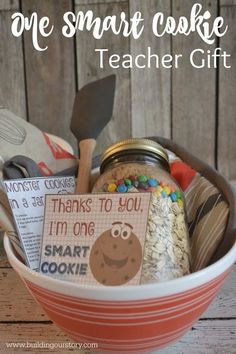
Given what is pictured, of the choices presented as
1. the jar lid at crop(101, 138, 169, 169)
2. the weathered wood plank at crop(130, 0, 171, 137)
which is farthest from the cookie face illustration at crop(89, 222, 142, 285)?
the weathered wood plank at crop(130, 0, 171, 137)

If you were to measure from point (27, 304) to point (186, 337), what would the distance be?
0.21 m

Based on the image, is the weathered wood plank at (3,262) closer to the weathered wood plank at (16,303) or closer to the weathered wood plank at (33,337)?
the weathered wood plank at (16,303)

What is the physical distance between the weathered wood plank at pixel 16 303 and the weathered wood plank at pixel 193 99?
1.33 ft

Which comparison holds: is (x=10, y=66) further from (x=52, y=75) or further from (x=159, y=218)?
(x=159, y=218)

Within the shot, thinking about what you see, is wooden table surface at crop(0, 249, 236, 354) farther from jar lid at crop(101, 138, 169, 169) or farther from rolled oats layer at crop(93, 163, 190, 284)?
jar lid at crop(101, 138, 169, 169)

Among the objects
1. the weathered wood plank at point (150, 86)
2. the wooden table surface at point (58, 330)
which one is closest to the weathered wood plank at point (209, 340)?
the wooden table surface at point (58, 330)

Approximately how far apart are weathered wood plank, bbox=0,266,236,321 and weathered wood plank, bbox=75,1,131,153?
36cm

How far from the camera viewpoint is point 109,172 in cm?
49

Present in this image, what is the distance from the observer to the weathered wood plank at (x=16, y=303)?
20.9 inches

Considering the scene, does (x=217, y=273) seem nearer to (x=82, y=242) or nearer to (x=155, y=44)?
(x=82, y=242)

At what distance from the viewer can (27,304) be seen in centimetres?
56

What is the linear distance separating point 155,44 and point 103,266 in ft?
1.62

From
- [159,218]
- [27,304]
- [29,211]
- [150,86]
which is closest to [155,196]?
[159,218]

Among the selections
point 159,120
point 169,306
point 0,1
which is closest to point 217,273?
point 169,306
